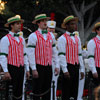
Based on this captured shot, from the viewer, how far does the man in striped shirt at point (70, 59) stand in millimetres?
11570

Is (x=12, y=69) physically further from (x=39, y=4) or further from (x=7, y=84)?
(x=39, y=4)

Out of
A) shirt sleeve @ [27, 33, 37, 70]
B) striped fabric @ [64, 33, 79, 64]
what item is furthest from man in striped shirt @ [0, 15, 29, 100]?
striped fabric @ [64, 33, 79, 64]

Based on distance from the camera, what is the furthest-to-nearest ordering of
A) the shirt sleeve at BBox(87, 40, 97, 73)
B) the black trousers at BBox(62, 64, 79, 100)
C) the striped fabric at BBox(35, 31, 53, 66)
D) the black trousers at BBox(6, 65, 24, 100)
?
the shirt sleeve at BBox(87, 40, 97, 73), the black trousers at BBox(62, 64, 79, 100), the striped fabric at BBox(35, 31, 53, 66), the black trousers at BBox(6, 65, 24, 100)

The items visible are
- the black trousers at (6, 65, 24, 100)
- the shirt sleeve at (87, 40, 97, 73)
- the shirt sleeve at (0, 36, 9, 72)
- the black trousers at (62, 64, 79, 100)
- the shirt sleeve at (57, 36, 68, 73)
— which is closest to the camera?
the shirt sleeve at (0, 36, 9, 72)

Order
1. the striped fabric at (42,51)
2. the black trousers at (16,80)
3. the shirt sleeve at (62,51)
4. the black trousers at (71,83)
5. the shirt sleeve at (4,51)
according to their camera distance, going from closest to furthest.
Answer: the shirt sleeve at (4,51) → the black trousers at (16,80) → the striped fabric at (42,51) → the shirt sleeve at (62,51) → the black trousers at (71,83)

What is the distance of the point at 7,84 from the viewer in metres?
11.2

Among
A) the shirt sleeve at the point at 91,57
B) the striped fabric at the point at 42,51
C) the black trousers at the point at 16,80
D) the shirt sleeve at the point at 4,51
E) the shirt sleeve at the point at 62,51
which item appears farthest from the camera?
the shirt sleeve at the point at 91,57

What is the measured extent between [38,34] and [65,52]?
2.60ft

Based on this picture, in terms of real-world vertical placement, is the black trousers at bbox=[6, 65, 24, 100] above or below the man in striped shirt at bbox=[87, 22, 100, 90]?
below

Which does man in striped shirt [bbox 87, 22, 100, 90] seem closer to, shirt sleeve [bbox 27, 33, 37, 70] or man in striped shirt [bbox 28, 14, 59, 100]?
man in striped shirt [bbox 28, 14, 59, 100]

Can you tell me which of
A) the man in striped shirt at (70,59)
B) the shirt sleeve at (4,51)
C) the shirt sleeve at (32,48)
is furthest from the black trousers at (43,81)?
the shirt sleeve at (4,51)

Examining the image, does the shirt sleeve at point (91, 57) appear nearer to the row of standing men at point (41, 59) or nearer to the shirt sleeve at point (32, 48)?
the row of standing men at point (41, 59)

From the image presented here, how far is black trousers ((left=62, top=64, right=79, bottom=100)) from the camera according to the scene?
1162 centimetres

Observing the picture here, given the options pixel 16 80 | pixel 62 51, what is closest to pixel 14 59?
pixel 16 80
